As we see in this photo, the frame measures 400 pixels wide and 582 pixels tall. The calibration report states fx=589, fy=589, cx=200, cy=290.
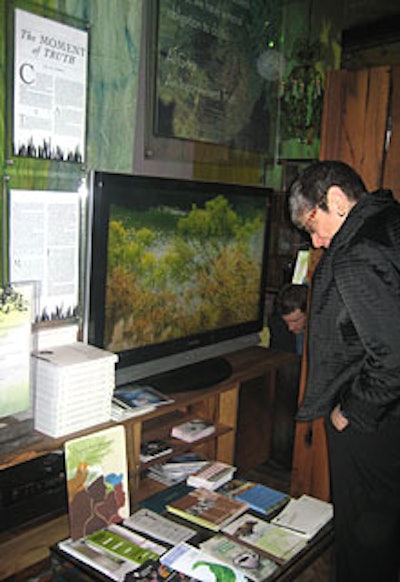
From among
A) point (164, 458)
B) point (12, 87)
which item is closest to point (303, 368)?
point (164, 458)

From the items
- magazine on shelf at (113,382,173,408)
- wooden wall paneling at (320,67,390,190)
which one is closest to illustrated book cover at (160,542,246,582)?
magazine on shelf at (113,382,173,408)

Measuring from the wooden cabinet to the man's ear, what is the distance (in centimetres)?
85

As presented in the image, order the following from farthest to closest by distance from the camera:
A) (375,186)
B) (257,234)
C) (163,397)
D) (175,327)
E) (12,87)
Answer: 1. (257,234)
2. (375,186)
3. (175,327)
4. (163,397)
5. (12,87)

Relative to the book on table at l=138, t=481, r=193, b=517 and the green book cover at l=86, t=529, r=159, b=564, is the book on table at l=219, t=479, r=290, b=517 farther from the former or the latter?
the green book cover at l=86, t=529, r=159, b=564

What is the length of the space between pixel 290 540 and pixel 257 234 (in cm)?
139

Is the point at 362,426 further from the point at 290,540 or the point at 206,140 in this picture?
the point at 206,140

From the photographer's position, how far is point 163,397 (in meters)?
2.15

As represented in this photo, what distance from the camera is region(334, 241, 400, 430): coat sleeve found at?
1690mm

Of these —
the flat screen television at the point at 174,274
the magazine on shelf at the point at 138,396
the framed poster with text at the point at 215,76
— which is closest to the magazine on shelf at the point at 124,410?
the magazine on shelf at the point at 138,396

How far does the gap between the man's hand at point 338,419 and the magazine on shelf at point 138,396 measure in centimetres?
58

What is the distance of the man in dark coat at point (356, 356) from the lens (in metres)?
1.71

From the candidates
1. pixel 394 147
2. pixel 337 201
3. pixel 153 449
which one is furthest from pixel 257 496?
pixel 394 147

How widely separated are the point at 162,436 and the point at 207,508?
46cm

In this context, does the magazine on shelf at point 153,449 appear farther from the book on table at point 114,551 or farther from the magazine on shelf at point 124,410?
the book on table at point 114,551
